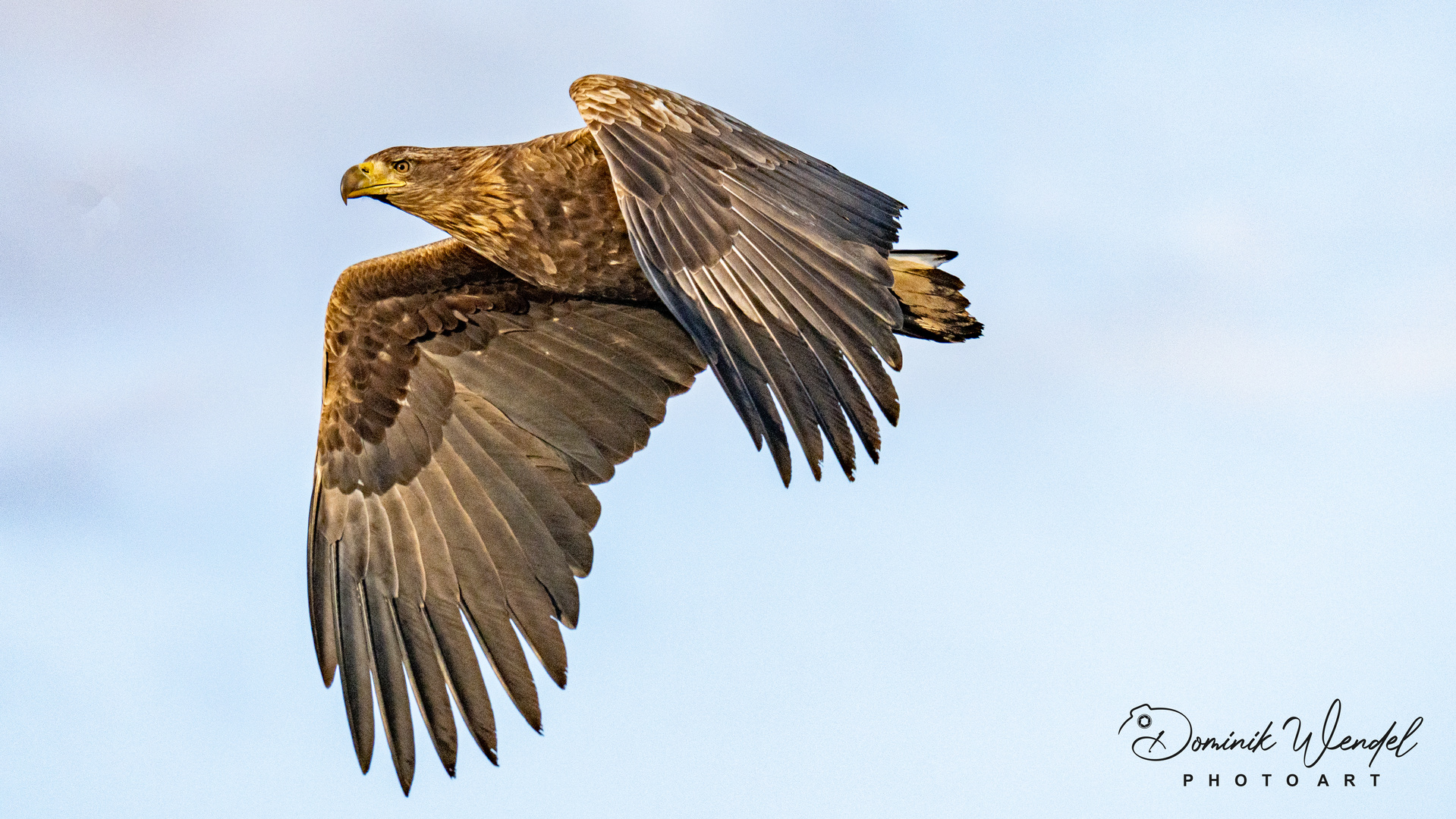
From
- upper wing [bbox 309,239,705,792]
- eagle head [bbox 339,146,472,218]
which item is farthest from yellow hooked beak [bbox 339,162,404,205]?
upper wing [bbox 309,239,705,792]

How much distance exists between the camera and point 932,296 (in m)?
7.09

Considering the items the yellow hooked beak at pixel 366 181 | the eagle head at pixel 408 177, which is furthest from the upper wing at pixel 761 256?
the yellow hooked beak at pixel 366 181

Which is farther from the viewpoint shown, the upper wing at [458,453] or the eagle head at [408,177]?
the upper wing at [458,453]

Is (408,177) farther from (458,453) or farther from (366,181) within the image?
(458,453)

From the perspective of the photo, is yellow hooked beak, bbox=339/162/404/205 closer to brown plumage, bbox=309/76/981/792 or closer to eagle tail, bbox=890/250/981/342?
brown plumage, bbox=309/76/981/792

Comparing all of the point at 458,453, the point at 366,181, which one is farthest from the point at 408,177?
the point at 458,453

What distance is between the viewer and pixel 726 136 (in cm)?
612

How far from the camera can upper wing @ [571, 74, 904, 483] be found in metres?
5.21

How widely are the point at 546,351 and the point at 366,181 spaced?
47.9 inches

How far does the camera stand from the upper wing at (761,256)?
17.1ft

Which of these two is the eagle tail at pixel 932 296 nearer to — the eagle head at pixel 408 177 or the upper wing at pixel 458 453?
the upper wing at pixel 458 453

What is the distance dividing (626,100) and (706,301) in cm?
113

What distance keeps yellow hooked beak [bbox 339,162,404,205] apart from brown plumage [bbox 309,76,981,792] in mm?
11

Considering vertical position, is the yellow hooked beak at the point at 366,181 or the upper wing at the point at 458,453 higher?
the yellow hooked beak at the point at 366,181
